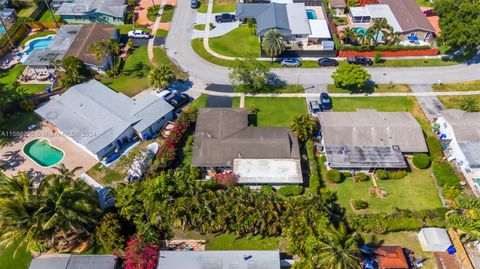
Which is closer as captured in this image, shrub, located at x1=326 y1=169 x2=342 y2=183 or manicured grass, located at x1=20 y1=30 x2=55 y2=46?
shrub, located at x1=326 y1=169 x2=342 y2=183

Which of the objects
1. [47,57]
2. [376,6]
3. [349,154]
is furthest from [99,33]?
[376,6]

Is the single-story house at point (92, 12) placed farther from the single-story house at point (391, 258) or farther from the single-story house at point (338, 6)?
the single-story house at point (391, 258)

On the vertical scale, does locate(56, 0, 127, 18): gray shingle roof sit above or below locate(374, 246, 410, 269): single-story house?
above

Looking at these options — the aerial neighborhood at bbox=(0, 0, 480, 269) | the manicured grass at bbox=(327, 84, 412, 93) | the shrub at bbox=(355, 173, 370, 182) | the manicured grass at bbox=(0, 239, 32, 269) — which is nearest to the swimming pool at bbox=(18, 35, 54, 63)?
the aerial neighborhood at bbox=(0, 0, 480, 269)

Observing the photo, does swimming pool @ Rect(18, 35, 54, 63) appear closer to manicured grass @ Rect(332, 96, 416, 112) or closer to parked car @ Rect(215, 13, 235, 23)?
parked car @ Rect(215, 13, 235, 23)

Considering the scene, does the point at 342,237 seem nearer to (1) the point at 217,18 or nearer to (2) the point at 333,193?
(2) the point at 333,193
